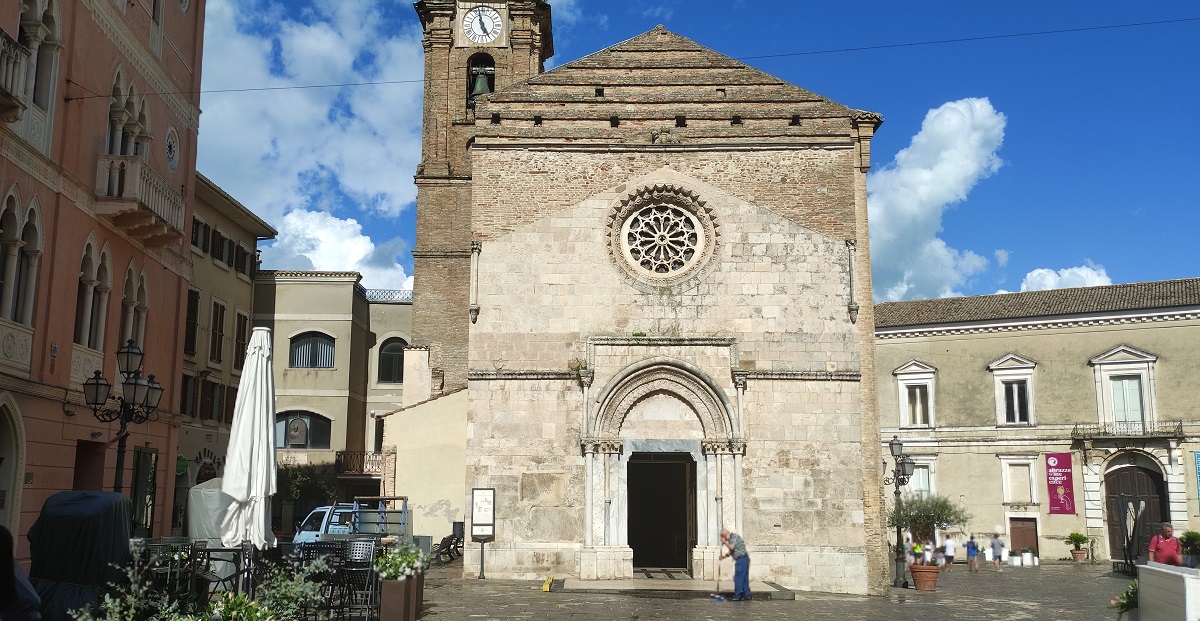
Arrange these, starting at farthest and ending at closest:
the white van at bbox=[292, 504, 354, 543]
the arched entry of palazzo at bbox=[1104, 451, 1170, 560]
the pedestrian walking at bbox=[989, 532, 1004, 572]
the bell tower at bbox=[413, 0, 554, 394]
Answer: the pedestrian walking at bbox=[989, 532, 1004, 572] < the arched entry of palazzo at bbox=[1104, 451, 1170, 560] < the bell tower at bbox=[413, 0, 554, 394] < the white van at bbox=[292, 504, 354, 543]

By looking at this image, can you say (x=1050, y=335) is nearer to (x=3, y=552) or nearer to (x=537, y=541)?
(x=537, y=541)

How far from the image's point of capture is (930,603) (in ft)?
61.4

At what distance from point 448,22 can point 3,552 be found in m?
30.0

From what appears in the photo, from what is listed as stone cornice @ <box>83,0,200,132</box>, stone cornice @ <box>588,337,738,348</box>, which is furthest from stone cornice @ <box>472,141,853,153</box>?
stone cornice @ <box>83,0,200,132</box>

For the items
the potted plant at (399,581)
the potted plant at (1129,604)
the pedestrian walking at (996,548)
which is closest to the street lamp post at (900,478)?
the potted plant at (1129,604)

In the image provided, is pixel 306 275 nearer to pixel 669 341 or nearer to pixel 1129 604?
pixel 669 341

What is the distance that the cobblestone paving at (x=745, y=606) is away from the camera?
47.6 feet

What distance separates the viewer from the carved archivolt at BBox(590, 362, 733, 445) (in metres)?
19.4

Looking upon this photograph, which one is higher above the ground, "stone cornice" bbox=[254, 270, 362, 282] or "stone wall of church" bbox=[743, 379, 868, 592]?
"stone cornice" bbox=[254, 270, 362, 282]

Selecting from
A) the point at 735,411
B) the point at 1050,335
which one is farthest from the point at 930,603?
the point at 1050,335

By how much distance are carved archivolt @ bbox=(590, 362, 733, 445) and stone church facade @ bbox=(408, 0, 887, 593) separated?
32mm

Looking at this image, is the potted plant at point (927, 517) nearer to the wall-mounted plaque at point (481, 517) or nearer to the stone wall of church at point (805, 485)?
the stone wall of church at point (805, 485)

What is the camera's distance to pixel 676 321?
19922 millimetres

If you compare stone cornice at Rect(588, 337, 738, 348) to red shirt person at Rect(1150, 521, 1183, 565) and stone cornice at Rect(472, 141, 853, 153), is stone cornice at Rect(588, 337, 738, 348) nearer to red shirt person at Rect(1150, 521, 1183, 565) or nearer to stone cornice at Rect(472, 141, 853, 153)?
stone cornice at Rect(472, 141, 853, 153)
